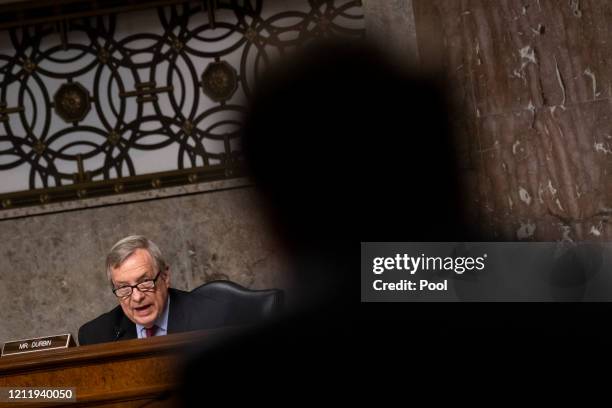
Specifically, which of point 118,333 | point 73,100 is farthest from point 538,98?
point 73,100

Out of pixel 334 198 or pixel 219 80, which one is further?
pixel 219 80

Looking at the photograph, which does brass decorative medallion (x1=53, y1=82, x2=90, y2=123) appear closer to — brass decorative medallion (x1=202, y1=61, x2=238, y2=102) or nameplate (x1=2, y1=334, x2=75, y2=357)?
brass decorative medallion (x1=202, y1=61, x2=238, y2=102)

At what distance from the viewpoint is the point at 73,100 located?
440 cm

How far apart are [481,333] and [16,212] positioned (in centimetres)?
402

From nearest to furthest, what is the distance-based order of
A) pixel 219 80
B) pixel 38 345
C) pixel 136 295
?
pixel 38 345 → pixel 136 295 → pixel 219 80

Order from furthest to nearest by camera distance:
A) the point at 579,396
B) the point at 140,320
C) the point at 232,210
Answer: the point at 232,210, the point at 140,320, the point at 579,396

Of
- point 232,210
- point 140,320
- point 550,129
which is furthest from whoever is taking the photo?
point 232,210

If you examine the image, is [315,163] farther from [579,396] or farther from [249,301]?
[249,301]

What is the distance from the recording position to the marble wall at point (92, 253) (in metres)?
4.27

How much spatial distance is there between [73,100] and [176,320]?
1.92m

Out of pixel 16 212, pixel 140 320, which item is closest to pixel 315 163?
pixel 140 320

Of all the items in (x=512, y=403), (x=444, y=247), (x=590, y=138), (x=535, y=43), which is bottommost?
(x=512, y=403)

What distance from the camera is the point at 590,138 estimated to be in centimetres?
145

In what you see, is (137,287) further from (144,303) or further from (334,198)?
(334,198)
